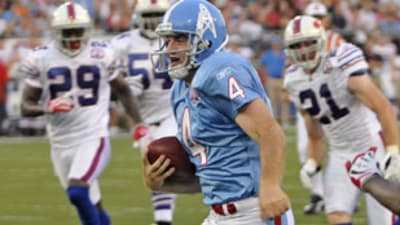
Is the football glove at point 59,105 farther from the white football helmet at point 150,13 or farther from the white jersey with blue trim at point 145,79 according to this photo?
the white football helmet at point 150,13

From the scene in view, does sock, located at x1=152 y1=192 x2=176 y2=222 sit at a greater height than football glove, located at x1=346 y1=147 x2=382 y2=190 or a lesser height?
lesser

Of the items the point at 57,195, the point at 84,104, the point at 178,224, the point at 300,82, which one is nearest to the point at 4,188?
the point at 57,195

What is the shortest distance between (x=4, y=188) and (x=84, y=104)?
368 cm

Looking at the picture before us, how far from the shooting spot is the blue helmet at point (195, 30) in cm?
398

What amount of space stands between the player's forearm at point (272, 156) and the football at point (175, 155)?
1.57ft

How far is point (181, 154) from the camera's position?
4.11 metres

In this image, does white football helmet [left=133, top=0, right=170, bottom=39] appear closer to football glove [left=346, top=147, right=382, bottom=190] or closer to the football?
the football

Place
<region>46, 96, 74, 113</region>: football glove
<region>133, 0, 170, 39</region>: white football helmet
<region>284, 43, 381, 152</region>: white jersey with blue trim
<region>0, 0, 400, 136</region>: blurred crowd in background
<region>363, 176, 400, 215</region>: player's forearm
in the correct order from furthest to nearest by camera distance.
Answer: <region>0, 0, 400, 136</region>: blurred crowd in background
<region>133, 0, 170, 39</region>: white football helmet
<region>46, 96, 74, 113</region>: football glove
<region>284, 43, 381, 152</region>: white jersey with blue trim
<region>363, 176, 400, 215</region>: player's forearm

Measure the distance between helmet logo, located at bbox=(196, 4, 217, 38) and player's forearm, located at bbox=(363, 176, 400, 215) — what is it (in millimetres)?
819

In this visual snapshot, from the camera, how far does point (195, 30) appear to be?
3.97 meters

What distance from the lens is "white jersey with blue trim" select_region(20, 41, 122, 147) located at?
22.8 ft

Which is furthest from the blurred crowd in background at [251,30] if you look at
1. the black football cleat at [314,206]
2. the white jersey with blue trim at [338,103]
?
the white jersey with blue trim at [338,103]

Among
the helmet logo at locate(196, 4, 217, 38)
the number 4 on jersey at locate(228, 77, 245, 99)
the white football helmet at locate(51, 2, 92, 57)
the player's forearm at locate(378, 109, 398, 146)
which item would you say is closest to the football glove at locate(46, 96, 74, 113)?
the white football helmet at locate(51, 2, 92, 57)

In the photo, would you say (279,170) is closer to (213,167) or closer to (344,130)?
(213,167)
